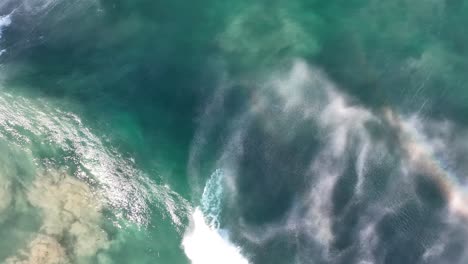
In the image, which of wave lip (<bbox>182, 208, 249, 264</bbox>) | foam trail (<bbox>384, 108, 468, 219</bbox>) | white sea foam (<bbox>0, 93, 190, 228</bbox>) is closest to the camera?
wave lip (<bbox>182, 208, 249, 264</bbox>)

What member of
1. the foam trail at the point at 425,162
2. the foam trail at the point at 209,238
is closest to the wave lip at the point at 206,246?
the foam trail at the point at 209,238

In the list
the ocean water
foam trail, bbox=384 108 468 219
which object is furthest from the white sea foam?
foam trail, bbox=384 108 468 219

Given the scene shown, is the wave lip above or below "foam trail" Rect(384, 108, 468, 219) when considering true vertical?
below

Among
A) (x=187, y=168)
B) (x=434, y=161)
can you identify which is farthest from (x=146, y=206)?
(x=434, y=161)

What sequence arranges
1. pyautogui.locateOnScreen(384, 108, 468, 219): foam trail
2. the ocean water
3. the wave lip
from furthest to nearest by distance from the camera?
pyautogui.locateOnScreen(384, 108, 468, 219): foam trail < the wave lip < the ocean water

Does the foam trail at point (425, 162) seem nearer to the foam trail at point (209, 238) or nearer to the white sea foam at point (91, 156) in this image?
the foam trail at point (209, 238)

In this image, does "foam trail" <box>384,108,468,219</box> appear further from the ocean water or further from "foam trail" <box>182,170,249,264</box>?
"foam trail" <box>182,170,249,264</box>

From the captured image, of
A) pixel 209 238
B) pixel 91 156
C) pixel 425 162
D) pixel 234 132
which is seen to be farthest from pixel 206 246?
pixel 425 162
